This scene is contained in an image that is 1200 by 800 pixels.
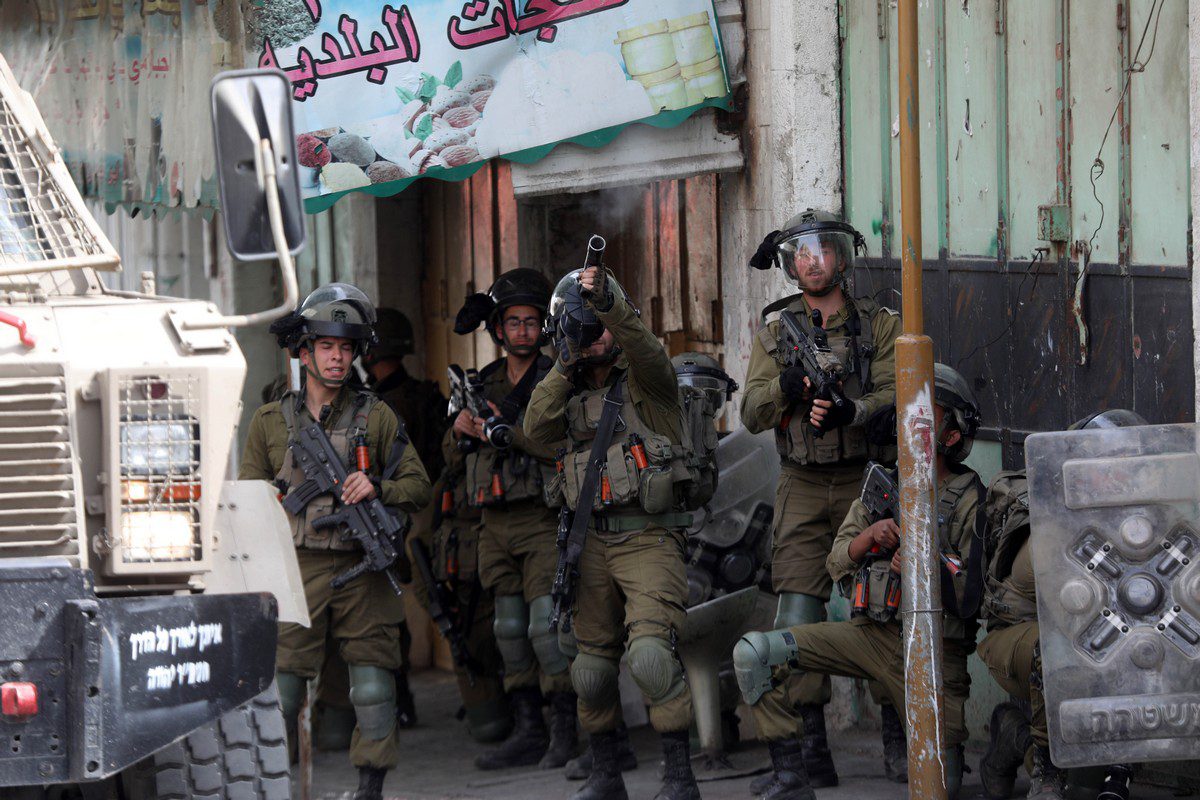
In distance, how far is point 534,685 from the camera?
25.5 ft

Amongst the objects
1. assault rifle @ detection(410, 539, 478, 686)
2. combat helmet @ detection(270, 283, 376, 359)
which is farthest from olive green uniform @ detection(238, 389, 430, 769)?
assault rifle @ detection(410, 539, 478, 686)

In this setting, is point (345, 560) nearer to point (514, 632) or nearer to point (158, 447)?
point (514, 632)

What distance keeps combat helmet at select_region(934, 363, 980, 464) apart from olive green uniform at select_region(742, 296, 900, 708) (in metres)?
0.61

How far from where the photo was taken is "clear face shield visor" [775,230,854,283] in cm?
664

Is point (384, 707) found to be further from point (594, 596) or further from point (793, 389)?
point (793, 389)

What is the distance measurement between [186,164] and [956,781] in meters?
5.65

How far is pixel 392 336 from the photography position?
9344 mm

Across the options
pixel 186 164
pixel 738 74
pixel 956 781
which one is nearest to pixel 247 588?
pixel 956 781

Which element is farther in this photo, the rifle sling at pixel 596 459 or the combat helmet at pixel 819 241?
the combat helmet at pixel 819 241

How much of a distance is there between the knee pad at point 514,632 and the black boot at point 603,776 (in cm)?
112

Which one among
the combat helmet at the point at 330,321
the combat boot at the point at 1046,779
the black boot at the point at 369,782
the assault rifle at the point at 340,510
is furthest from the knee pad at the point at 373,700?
the combat boot at the point at 1046,779

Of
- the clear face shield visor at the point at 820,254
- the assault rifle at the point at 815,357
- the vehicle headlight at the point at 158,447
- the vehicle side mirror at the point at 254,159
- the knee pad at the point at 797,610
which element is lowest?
the knee pad at the point at 797,610

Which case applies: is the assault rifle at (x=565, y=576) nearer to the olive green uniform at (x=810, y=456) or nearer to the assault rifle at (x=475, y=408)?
the olive green uniform at (x=810, y=456)

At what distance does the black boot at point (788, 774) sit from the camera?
6148mm
